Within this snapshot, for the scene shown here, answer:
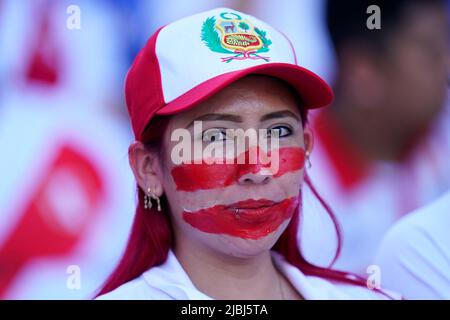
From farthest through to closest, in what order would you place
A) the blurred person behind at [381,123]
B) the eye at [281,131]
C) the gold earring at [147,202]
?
the blurred person behind at [381,123], the gold earring at [147,202], the eye at [281,131]

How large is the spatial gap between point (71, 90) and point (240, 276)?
90 centimetres

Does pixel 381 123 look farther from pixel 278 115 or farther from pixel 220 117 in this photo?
pixel 220 117

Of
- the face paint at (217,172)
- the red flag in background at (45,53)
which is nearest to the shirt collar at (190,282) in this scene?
the face paint at (217,172)

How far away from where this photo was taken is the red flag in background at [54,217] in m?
2.03

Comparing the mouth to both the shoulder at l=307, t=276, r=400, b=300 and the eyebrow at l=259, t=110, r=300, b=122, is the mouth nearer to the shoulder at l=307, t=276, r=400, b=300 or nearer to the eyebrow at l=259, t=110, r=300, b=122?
the eyebrow at l=259, t=110, r=300, b=122

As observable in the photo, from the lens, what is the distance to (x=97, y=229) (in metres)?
2.04

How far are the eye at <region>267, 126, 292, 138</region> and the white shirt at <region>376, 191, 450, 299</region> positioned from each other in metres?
0.77

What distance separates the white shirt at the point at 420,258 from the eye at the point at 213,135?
36.2 inches

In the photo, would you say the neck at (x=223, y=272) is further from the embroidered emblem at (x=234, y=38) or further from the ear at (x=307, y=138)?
the embroidered emblem at (x=234, y=38)

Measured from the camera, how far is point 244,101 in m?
1.44

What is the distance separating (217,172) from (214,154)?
0.15 feet

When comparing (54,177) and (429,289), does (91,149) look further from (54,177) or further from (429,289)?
(429,289)

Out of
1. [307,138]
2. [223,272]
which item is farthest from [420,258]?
[223,272]
